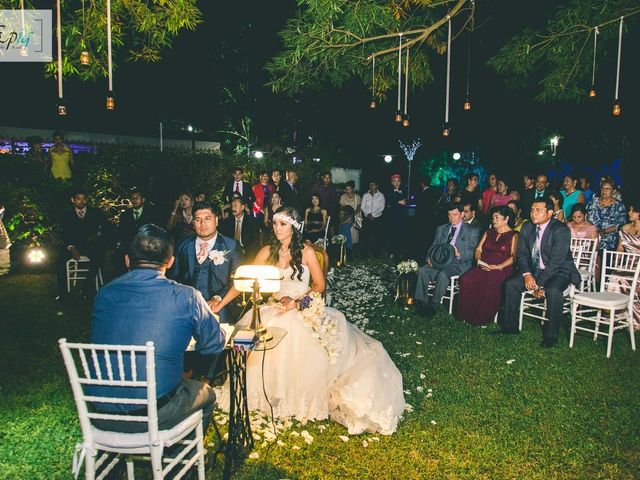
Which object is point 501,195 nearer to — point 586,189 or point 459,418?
point 586,189

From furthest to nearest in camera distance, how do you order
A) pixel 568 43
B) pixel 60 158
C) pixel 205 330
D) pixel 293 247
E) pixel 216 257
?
pixel 60 158
pixel 568 43
pixel 293 247
pixel 216 257
pixel 205 330

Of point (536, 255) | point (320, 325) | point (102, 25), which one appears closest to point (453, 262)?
point (536, 255)

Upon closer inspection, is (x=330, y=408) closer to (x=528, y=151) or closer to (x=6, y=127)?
(x=6, y=127)

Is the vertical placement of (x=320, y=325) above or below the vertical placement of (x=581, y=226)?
below

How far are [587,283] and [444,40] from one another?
4.74 meters

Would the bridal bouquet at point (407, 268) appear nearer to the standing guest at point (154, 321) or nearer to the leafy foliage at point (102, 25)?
the leafy foliage at point (102, 25)

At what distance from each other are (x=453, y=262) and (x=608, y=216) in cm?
292

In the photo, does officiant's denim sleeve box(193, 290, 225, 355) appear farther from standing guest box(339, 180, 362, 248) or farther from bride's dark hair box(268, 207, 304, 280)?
standing guest box(339, 180, 362, 248)

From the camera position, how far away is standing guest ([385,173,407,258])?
1155 centimetres

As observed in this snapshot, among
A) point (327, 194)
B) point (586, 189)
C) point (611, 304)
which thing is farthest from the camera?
point (327, 194)

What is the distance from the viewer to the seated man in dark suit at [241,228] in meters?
8.48

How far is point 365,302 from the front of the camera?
7.66m

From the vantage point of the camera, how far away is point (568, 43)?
25.1 ft

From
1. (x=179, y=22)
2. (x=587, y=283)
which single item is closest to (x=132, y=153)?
(x=179, y=22)
